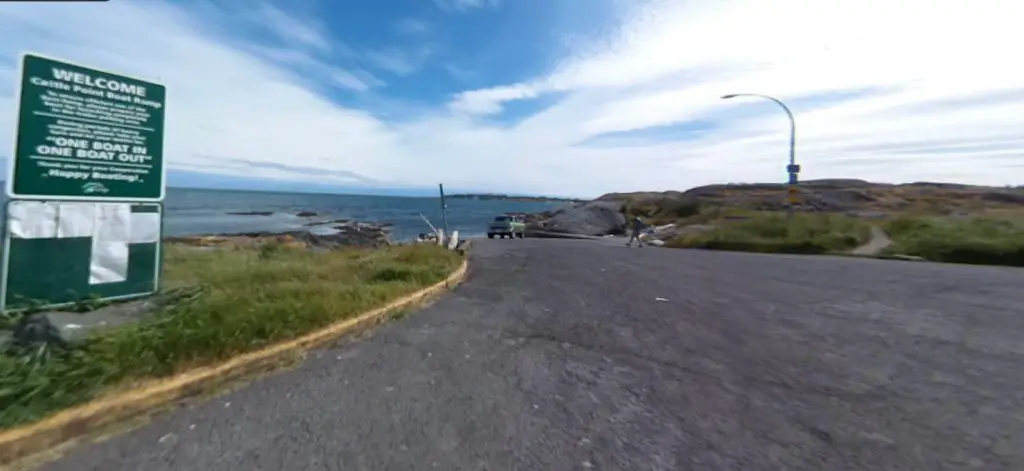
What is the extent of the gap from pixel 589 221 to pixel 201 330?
49.0 m

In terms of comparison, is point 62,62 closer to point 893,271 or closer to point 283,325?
point 283,325

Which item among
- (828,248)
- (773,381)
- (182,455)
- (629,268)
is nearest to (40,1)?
(182,455)

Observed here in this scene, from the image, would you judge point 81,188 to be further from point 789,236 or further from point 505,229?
point 505,229

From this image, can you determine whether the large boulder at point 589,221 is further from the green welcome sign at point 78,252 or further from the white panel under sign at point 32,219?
the white panel under sign at point 32,219

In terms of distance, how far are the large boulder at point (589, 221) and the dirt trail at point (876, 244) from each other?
2892 centimetres

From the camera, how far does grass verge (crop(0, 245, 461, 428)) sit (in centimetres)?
343

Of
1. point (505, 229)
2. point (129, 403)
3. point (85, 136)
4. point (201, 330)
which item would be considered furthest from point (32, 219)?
point (505, 229)

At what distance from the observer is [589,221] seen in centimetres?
5238

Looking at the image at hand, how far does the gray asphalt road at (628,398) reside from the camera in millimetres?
3074

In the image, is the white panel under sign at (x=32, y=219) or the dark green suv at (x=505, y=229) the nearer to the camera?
the white panel under sign at (x=32, y=219)

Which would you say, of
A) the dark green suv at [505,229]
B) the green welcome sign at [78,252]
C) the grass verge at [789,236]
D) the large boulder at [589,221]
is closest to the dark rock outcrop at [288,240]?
the dark green suv at [505,229]

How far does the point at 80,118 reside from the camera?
18.2 ft

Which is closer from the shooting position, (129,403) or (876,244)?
(129,403)

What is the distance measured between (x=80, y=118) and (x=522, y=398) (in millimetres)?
5712
